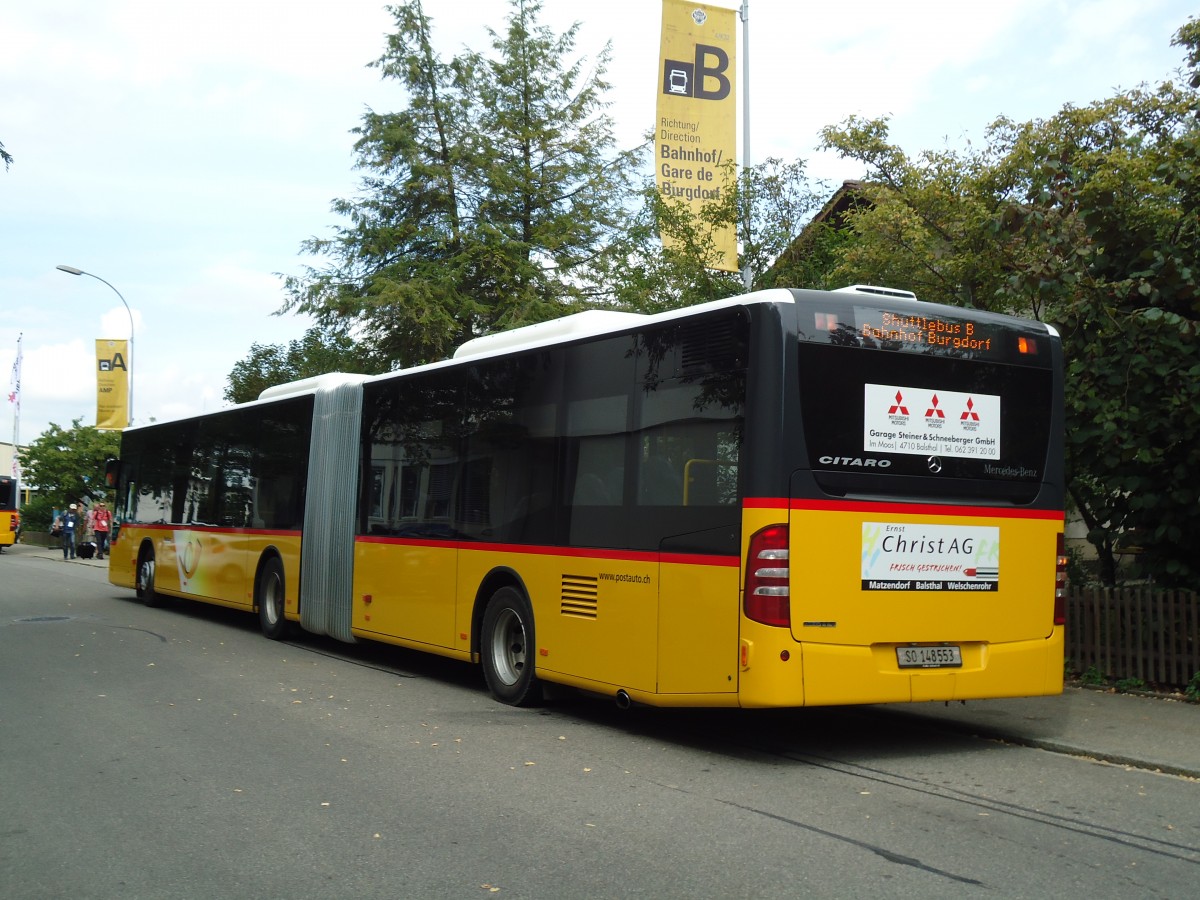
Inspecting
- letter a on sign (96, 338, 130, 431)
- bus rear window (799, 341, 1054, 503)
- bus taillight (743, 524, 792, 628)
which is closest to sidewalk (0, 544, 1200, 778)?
bus rear window (799, 341, 1054, 503)

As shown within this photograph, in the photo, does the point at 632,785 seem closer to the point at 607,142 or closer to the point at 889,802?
the point at 889,802

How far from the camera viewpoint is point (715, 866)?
5480 millimetres

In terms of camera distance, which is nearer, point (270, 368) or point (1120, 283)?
point (1120, 283)

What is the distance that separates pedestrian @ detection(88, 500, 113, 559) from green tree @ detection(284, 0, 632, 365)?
14303 mm

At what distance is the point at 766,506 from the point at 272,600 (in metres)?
9.78

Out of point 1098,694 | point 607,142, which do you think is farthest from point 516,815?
point 607,142

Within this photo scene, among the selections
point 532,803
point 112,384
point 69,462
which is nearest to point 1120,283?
point 532,803

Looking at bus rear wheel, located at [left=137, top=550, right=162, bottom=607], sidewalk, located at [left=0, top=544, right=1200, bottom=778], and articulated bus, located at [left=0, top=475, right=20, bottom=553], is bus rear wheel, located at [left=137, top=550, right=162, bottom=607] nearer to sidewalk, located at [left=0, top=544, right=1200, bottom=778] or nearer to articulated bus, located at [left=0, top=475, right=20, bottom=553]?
sidewalk, located at [left=0, top=544, right=1200, bottom=778]

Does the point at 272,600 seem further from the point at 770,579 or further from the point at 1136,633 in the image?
the point at 1136,633

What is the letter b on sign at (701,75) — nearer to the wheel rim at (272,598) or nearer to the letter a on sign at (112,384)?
the wheel rim at (272,598)

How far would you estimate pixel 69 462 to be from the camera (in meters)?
54.4

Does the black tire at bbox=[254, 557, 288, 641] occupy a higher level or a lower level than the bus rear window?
lower

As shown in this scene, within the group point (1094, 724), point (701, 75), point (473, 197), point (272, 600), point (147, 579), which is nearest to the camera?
point (1094, 724)

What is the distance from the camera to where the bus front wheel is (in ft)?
50.6
